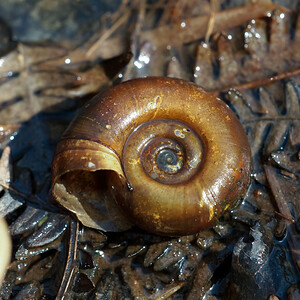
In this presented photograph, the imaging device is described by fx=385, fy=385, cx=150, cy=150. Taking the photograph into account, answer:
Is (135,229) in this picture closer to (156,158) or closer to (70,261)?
(70,261)

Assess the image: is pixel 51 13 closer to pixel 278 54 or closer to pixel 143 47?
pixel 143 47

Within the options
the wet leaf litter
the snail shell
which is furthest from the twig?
the snail shell

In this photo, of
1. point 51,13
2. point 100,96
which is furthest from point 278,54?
point 51,13

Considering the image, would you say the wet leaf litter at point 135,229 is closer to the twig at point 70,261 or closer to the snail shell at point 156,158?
the twig at point 70,261

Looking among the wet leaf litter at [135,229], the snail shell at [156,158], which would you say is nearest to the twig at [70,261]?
the wet leaf litter at [135,229]

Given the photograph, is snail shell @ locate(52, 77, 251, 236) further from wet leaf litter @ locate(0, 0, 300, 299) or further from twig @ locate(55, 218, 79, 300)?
wet leaf litter @ locate(0, 0, 300, 299)

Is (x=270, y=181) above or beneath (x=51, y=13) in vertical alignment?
beneath

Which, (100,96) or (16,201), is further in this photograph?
(16,201)

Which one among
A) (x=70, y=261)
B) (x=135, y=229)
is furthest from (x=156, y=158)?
(x=70, y=261)
